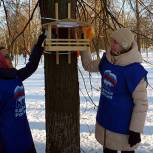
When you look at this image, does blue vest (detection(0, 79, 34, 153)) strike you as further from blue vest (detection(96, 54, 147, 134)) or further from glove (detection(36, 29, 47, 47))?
blue vest (detection(96, 54, 147, 134))

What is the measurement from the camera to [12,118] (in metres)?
3.81

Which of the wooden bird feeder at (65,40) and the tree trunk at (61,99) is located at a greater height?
the wooden bird feeder at (65,40)

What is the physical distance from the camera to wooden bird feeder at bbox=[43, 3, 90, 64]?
375 centimetres

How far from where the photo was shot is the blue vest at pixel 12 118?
148 inches

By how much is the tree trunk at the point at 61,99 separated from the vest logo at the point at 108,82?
348 millimetres

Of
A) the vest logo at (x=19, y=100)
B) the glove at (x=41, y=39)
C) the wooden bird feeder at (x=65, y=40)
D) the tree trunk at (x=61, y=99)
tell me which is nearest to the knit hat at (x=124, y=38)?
the wooden bird feeder at (x=65, y=40)

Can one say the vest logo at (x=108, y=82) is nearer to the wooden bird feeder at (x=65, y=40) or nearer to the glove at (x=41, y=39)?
the wooden bird feeder at (x=65, y=40)

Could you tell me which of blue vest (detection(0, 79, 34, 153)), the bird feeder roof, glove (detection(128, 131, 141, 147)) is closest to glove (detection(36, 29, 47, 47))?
the bird feeder roof

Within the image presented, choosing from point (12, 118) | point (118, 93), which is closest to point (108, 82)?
point (118, 93)

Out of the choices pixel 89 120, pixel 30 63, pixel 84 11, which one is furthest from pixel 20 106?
pixel 89 120

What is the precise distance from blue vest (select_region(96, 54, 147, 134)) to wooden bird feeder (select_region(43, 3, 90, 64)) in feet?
1.00

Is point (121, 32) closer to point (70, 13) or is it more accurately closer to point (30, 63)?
point (70, 13)

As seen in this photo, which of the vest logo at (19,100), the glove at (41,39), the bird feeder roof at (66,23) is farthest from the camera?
the glove at (41,39)

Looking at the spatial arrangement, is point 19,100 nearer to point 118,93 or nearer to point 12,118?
point 12,118
